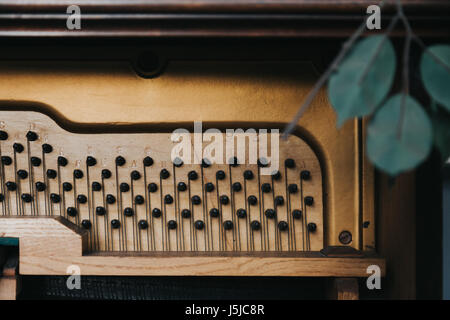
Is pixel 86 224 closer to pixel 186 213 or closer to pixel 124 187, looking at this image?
pixel 124 187

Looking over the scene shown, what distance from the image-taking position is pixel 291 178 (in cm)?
116

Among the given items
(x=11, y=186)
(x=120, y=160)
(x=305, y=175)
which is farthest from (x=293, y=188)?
(x=11, y=186)

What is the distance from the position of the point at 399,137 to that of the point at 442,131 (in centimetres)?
23

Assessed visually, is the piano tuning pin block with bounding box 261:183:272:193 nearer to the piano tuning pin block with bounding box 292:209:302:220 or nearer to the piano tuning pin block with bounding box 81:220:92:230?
the piano tuning pin block with bounding box 292:209:302:220

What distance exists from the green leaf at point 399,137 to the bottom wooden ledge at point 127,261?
0.57 metres

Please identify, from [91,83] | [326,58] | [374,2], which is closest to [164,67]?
[91,83]

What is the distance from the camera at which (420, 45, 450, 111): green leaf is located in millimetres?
691

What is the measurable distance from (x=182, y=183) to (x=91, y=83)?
406 mm

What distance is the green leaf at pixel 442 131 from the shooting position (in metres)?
0.78

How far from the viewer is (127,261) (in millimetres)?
1145

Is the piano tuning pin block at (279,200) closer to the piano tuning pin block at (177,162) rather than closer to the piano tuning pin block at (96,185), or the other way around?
the piano tuning pin block at (177,162)

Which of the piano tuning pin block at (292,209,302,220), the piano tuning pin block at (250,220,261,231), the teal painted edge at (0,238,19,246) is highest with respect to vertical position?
the piano tuning pin block at (292,209,302,220)

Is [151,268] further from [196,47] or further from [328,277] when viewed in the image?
[196,47]

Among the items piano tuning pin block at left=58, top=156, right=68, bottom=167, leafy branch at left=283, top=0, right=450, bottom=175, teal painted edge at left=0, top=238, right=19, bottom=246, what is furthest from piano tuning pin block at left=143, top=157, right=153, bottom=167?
leafy branch at left=283, top=0, right=450, bottom=175
